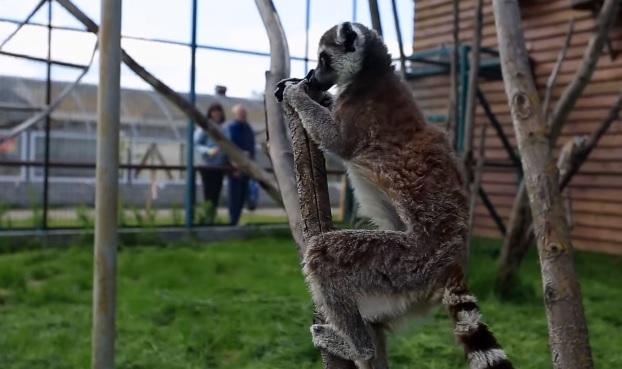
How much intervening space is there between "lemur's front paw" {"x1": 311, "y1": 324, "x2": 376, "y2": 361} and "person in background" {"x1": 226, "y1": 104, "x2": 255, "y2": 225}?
7.24m

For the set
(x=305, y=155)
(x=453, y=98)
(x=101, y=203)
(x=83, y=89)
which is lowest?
(x=101, y=203)

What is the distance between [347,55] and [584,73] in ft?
6.71

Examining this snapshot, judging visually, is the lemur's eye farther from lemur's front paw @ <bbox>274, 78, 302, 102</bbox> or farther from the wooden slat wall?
the wooden slat wall

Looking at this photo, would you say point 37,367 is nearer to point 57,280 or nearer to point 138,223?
point 57,280

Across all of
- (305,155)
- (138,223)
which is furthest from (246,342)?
(138,223)

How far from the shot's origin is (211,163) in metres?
9.93

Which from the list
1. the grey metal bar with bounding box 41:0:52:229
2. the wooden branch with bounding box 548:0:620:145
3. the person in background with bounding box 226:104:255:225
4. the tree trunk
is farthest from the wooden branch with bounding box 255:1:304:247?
the person in background with bounding box 226:104:255:225

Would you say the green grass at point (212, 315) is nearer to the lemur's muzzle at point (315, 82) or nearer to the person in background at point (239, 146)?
the lemur's muzzle at point (315, 82)

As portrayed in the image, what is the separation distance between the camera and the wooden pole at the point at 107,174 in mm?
2404

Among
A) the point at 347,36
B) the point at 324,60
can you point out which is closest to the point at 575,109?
the point at 347,36

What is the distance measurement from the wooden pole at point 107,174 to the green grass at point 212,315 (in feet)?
3.43

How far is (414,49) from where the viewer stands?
12.1 m

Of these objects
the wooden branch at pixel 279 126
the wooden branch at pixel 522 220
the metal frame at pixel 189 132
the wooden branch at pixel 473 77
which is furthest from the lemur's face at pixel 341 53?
the metal frame at pixel 189 132

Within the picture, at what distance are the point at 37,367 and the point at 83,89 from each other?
6.54 meters
